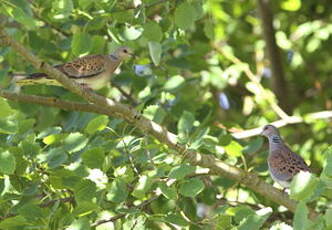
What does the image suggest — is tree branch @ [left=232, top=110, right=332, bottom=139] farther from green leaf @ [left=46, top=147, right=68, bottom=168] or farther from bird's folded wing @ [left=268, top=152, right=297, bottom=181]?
green leaf @ [left=46, top=147, right=68, bottom=168]

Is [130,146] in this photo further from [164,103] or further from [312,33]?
[312,33]

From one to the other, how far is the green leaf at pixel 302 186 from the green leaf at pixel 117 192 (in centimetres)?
124

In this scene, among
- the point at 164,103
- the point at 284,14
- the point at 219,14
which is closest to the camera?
the point at 164,103

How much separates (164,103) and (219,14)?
188cm

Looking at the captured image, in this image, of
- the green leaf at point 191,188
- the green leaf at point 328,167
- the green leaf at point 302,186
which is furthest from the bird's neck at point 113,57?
the green leaf at point 302,186

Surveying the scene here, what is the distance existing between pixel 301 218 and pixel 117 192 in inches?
53.4

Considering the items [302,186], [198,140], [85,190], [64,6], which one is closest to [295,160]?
[198,140]

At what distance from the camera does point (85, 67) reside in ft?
20.5

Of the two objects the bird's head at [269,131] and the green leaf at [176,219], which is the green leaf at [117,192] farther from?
the bird's head at [269,131]

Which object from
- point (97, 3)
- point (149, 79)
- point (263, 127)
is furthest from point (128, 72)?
point (97, 3)

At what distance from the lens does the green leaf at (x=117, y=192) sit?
172 inches

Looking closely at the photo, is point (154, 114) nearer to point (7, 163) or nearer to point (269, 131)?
point (7, 163)

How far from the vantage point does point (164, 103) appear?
6484mm

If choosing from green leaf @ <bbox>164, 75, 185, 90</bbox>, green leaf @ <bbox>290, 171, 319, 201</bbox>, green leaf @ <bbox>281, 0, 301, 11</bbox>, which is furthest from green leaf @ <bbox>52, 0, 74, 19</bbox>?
green leaf @ <bbox>281, 0, 301, 11</bbox>
